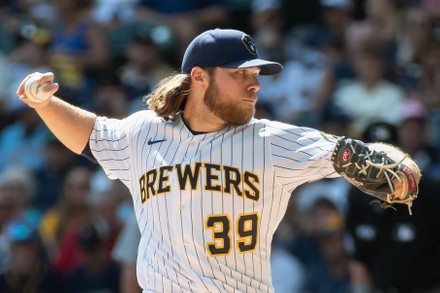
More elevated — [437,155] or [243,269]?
[243,269]

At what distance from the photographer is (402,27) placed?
28.2ft

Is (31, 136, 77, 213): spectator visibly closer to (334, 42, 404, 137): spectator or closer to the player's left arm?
(334, 42, 404, 137): spectator

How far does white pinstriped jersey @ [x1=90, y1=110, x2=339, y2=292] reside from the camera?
4.19m

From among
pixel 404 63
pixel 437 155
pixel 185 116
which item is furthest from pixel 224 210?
pixel 404 63

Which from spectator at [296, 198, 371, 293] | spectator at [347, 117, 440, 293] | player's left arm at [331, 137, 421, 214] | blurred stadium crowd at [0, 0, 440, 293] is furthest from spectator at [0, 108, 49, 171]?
player's left arm at [331, 137, 421, 214]

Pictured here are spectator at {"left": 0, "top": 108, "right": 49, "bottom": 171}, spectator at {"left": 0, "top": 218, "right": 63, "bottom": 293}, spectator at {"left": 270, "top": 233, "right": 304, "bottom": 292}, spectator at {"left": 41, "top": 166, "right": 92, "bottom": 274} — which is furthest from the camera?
spectator at {"left": 0, "top": 108, "right": 49, "bottom": 171}

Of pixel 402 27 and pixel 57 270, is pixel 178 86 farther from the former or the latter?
pixel 402 27

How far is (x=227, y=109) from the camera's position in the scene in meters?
4.30

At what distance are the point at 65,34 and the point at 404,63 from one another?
3417 millimetres

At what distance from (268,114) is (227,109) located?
4.29 metres

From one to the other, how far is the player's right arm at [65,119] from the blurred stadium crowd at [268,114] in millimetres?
2648

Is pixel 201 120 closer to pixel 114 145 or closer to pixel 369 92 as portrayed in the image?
pixel 114 145

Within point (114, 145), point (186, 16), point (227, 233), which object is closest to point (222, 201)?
point (227, 233)

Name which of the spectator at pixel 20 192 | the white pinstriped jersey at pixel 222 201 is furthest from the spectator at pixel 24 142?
the white pinstriped jersey at pixel 222 201
